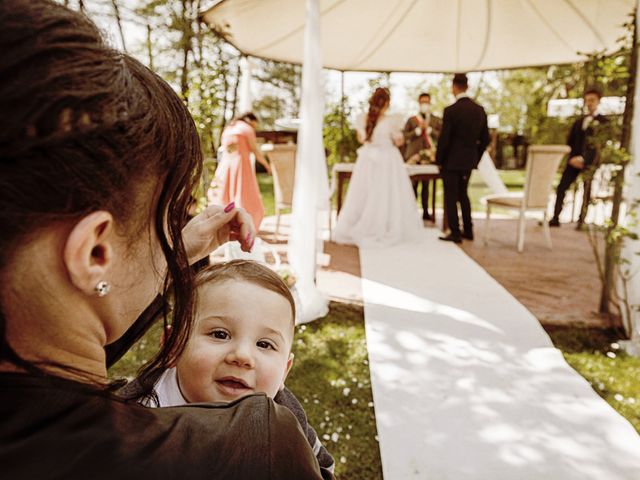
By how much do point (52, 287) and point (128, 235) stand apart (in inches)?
4.7

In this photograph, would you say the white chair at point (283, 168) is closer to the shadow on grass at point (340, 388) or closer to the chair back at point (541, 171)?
the chair back at point (541, 171)

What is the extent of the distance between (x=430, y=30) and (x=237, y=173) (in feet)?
14.6

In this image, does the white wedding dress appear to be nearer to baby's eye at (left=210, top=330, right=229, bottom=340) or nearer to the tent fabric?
the tent fabric

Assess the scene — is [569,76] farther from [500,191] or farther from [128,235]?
[128,235]

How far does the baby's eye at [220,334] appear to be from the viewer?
1455 millimetres

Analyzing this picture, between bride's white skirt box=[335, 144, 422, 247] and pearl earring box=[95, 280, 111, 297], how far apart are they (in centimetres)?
771

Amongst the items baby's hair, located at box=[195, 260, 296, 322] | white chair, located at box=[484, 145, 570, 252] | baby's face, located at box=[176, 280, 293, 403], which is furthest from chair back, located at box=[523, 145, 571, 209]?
baby's face, located at box=[176, 280, 293, 403]

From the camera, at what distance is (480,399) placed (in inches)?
142

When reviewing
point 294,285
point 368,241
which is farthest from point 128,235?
point 368,241

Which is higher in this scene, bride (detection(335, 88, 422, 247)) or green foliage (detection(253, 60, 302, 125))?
green foliage (detection(253, 60, 302, 125))

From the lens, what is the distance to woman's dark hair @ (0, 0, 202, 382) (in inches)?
24.4

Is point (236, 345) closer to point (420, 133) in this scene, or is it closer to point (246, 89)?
point (246, 89)

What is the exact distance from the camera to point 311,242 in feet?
16.4

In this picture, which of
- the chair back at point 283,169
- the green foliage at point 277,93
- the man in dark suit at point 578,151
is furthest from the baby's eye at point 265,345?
the green foliage at point 277,93
